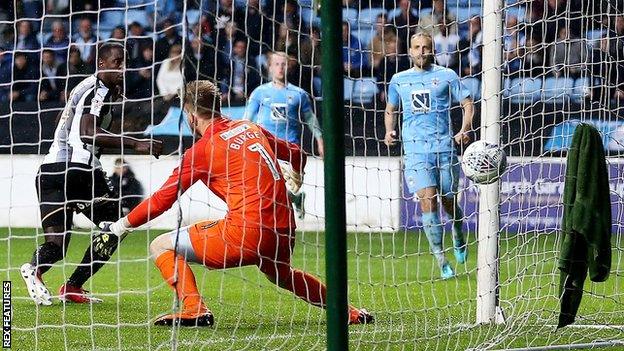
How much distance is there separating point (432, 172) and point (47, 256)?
3.26 metres

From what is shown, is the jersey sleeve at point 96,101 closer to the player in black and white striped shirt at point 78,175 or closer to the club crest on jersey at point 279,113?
the player in black and white striped shirt at point 78,175

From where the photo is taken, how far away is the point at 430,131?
977 cm

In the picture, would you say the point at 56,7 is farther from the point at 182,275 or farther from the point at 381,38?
the point at 182,275

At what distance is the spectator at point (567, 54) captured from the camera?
318 inches

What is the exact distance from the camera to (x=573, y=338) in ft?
23.8

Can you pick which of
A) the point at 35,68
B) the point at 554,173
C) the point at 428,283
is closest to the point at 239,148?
the point at 428,283

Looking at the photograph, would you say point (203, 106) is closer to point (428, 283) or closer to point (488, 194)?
point (488, 194)

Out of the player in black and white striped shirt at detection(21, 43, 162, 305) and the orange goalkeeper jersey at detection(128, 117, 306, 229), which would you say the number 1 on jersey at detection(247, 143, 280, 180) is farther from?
the player in black and white striped shirt at detection(21, 43, 162, 305)

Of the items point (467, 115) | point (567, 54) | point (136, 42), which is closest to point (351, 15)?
point (467, 115)

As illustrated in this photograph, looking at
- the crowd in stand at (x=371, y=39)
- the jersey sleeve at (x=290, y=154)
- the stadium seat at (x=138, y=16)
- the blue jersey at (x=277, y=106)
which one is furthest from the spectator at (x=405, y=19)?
the stadium seat at (x=138, y=16)

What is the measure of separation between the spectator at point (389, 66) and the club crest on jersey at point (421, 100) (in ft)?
0.81

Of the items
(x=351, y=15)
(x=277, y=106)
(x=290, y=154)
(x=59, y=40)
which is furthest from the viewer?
(x=59, y=40)

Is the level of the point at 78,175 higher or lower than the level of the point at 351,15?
lower

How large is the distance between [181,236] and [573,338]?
238 cm
